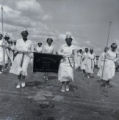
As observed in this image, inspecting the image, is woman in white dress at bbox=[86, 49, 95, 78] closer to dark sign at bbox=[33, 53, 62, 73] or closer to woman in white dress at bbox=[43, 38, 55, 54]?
woman in white dress at bbox=[43, 38, 55, 54]

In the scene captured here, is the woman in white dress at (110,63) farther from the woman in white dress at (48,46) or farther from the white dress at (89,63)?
the white dress at (89,63)

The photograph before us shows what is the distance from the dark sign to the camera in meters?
11.3

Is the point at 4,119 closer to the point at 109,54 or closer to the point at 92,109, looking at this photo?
the point at 92,109

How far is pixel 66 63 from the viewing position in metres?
10.9

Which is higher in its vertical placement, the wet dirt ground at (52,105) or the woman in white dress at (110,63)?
the woman in white dress at (110,63)

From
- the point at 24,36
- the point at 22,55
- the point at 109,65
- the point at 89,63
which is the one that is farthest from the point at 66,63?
the point at 89,63

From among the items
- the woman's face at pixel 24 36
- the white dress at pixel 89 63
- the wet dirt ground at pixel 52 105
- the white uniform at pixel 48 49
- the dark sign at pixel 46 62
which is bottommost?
the wet dirt ground at pixel 52 105

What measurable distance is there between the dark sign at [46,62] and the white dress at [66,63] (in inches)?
14.1

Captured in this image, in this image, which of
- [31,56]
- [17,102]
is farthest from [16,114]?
[31,56]

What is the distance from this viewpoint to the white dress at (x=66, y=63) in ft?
35.3

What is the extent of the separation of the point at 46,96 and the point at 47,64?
76.1 inches

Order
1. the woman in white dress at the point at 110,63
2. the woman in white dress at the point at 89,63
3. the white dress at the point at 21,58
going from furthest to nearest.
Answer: the woman in white dress at the point at 89,63 < the woman in white dress at the point at 110,63 < the white dress at the point at 21,58

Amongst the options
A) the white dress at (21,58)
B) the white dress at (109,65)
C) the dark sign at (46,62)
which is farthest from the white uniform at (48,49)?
the white dress at (21,58)

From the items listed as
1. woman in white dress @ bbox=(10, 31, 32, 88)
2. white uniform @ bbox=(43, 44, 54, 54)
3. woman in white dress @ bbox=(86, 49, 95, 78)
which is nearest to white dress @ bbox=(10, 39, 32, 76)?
woman in white dress @ bbox=(10, 31, 32, 88)
